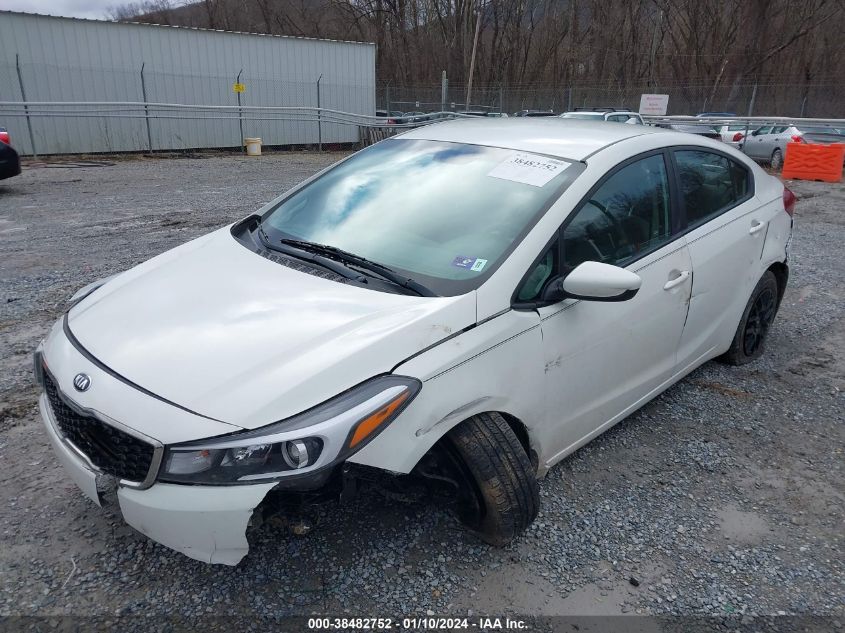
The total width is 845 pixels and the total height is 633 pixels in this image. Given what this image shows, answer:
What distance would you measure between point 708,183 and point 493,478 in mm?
2366

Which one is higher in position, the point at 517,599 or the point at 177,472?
the point at 177,472

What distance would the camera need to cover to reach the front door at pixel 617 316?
2.68 m

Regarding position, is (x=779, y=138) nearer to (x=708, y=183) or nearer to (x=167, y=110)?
(x=708, y=183)

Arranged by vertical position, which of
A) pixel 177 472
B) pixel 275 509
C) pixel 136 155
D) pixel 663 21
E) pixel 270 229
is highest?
pixel 663 21

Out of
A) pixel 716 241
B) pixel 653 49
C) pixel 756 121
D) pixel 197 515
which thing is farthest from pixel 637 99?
pixel 197 515

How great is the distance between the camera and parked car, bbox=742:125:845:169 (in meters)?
16.8

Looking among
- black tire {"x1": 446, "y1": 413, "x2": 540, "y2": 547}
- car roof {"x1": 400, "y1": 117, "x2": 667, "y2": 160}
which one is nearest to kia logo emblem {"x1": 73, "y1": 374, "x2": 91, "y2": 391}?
black tire {"x1": 446, "y1": 413, "x2": 540, "y2": 547}

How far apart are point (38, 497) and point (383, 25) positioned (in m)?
42.5

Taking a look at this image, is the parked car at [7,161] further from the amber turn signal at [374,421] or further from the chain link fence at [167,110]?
the amber turn signal at [374,421]

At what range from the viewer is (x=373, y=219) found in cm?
294

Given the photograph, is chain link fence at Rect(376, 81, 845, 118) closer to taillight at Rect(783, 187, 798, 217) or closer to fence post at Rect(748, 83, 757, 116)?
fence post at Rect(748, 83, 757, 116)

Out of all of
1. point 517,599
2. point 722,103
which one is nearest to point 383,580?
point 517,599

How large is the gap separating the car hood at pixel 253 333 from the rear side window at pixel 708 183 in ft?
5.87

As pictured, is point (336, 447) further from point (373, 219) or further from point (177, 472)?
point (373, 219)
